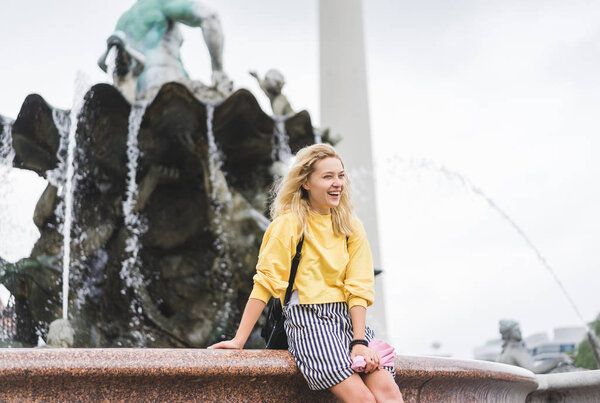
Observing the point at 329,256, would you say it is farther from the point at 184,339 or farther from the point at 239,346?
the point at 184,339

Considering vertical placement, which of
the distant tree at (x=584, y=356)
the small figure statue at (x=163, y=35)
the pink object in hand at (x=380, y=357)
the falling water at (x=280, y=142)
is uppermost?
the small figure statue at (x=163, y=35)

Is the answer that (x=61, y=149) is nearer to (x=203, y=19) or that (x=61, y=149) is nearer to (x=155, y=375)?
(x=203, y=19)

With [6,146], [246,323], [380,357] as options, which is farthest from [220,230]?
[380,357]

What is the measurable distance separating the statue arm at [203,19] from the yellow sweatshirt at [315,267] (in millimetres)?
5245

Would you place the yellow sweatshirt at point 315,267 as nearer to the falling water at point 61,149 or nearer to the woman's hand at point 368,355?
the woman's hand at point 368,355

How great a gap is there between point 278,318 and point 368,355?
428 millimetres

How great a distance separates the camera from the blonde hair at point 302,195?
2.61m

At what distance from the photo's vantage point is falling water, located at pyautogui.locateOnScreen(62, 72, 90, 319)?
614 cm

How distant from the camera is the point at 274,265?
2477 mm

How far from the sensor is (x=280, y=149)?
22.7 ft

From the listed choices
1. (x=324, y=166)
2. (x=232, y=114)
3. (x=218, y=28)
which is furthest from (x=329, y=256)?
(x=218, y=28)

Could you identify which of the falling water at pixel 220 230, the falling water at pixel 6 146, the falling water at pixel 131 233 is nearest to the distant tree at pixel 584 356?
the falling water at pixel 220 230

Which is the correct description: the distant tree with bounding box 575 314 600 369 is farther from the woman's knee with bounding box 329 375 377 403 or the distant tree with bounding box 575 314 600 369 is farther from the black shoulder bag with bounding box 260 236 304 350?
the woman's knee with bounding box 329 375 377 403

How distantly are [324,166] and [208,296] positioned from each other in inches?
172
